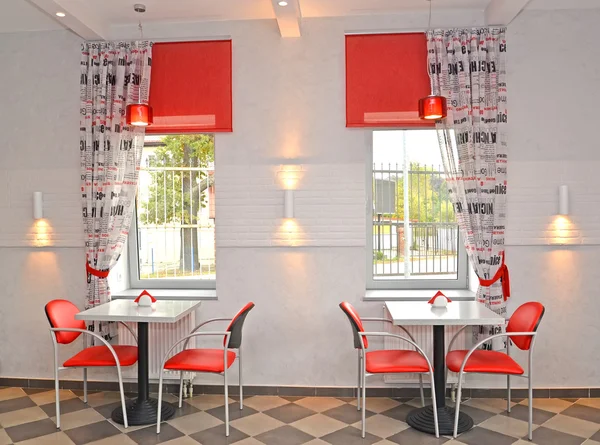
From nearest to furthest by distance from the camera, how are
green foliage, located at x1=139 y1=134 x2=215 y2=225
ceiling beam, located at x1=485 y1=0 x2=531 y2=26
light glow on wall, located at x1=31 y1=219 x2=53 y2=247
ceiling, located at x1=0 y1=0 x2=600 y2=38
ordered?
1. ceiling beam, located at x1=485 y1=0 x2=531 y2=26
2. ceiling, located at x1=0 y1=0 x2=600 y2=38
3. light glow on wall, located at x1=31 y1=219 x2=53 y2=247
4. green foliage, located at x1=139 y1=134 x2=215 y2=225

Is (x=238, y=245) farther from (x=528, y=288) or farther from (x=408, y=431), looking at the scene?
(x=528, y=288)

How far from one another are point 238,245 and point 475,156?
6.43 feet

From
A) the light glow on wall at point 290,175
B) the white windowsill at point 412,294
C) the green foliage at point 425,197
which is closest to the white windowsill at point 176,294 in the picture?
the light glow on wall at point 290,175

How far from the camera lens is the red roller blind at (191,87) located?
4.32m

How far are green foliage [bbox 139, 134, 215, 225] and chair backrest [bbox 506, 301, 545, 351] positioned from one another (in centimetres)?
267

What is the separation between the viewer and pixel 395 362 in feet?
11.5

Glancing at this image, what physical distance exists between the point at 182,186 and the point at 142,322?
4.66 ft

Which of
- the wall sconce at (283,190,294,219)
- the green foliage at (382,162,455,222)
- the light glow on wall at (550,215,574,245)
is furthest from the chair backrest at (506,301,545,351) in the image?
the wall sconce at (283,190,294,219)

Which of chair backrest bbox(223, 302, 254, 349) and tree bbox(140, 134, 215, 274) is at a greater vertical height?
tree bbox(140, 134, 215, 274)

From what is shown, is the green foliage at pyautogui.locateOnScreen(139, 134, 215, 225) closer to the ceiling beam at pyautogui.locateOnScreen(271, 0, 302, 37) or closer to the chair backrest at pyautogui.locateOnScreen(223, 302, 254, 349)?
the ceiling beam at pyautogui.locateOnScreen(271, 0, 302, 37)

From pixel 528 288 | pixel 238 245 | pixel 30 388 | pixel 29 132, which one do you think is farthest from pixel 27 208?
pixel 528 288

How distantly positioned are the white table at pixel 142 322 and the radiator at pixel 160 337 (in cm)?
33

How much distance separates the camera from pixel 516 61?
418 centimetres

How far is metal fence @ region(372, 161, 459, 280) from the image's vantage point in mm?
4543
